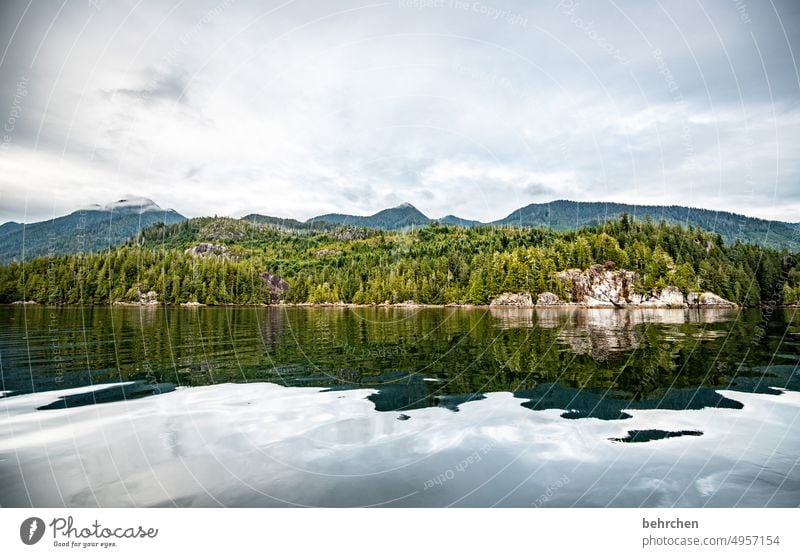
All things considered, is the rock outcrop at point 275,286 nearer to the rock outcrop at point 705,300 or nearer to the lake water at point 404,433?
the rock outcrop at point 705,300

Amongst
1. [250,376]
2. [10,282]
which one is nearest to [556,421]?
[250,376]

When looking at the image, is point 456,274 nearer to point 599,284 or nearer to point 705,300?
point 599,284

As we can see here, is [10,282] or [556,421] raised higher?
[10,282]

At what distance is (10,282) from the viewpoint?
10488 cm

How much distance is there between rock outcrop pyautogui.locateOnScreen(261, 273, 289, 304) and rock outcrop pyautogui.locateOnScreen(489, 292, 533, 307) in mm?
77570

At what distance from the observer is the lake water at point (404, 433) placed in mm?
6738

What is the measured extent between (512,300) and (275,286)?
86359mm

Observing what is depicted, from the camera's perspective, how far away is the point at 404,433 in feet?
31.1

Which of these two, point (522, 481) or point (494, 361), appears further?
point (494, 361)
